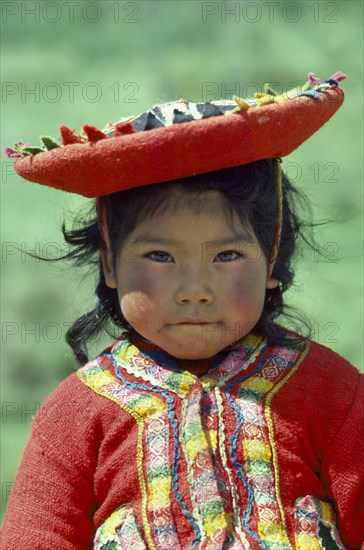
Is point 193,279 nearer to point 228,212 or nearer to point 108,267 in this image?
point 228,212

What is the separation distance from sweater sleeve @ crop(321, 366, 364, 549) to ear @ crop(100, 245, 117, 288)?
24.4 inches

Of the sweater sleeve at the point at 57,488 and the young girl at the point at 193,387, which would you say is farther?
the sweater sleeve at the point at 57,488

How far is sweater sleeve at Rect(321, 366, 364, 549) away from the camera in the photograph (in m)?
2.67

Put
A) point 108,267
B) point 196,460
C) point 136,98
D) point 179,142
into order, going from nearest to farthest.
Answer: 1. point 179,142
2. point 196,460
3. point 108,267
4. point 136,98

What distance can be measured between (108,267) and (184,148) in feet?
1.64

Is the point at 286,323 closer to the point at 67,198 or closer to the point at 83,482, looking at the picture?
the point at 83,482

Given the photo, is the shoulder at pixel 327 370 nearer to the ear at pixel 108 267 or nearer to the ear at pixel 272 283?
the ear at pixel 272 283

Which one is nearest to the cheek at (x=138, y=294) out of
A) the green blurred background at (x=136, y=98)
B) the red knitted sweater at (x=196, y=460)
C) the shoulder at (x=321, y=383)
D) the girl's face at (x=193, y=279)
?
the girl's face at (x=193, y=279)

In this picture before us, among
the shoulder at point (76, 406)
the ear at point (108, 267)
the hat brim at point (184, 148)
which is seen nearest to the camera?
the hat brim at point (184, 148)

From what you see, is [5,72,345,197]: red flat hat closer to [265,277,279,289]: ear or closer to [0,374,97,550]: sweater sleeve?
[265,277,279,289]: ear

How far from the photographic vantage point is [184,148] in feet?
8.26

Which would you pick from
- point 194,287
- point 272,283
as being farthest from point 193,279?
point 272,283

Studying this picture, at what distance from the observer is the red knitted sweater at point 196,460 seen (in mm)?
2615

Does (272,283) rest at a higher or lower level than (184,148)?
lower
